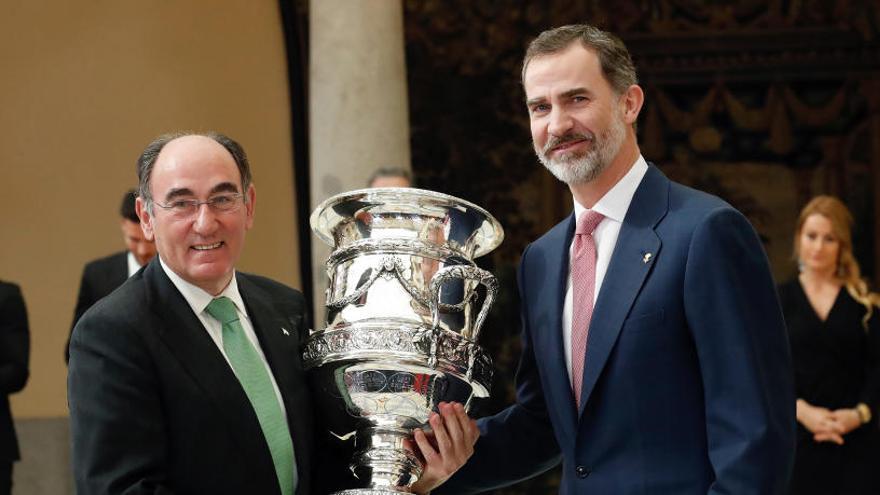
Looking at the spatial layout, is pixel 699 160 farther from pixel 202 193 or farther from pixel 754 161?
pixel 202 193

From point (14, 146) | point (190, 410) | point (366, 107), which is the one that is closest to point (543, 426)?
point (190, 410)

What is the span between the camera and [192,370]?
304 cm

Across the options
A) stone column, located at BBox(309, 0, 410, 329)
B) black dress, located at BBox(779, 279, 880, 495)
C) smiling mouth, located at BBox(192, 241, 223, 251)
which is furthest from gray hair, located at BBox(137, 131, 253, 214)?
black dress, located at BBox(779, 279, 880, 495)

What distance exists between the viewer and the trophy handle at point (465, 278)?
3.22 metres

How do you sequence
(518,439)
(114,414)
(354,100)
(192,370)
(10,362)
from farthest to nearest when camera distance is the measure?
(354,100) < (10,362) < (518,439) < (192,370) < (114,414)

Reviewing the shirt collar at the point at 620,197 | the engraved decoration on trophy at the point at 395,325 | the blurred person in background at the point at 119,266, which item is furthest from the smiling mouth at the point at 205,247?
the blurred person in background at the point at 119,266

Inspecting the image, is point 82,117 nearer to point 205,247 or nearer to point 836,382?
point 836,382

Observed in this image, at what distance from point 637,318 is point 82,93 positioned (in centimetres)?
612

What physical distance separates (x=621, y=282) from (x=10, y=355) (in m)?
4.00

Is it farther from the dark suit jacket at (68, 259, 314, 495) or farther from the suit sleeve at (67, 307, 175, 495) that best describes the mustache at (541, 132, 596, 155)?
the suit sleeve at (67, 307, 175, 495)

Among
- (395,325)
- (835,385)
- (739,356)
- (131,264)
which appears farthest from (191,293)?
(835,385)

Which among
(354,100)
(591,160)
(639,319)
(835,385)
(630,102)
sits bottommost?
(835,385)

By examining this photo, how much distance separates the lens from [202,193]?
3.10m

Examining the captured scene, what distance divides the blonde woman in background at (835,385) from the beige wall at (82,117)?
11.7 ft
